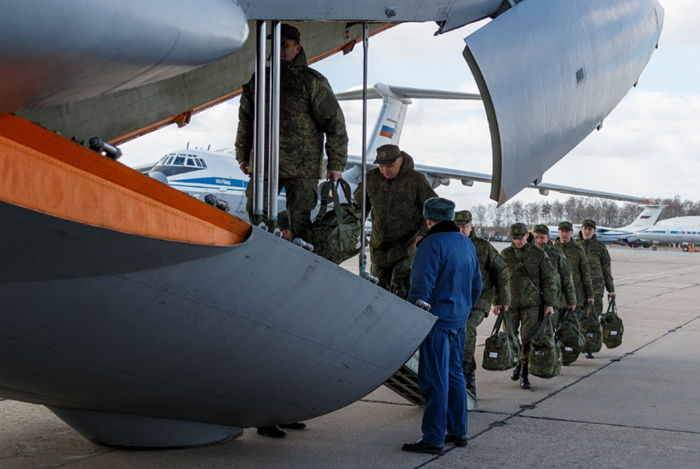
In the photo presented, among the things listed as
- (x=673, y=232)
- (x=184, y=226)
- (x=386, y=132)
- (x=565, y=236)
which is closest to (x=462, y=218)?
(x=565, y=236)

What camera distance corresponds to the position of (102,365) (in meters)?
3.96

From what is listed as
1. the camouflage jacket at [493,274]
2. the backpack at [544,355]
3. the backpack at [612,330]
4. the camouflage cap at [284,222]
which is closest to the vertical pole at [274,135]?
the camouflage cap at [284,222]

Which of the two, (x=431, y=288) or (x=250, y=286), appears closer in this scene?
(x=250, y=286)

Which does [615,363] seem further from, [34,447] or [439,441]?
[34,447]

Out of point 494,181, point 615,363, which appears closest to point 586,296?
point 615,363

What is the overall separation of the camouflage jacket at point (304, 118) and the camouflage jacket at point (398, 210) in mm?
1082

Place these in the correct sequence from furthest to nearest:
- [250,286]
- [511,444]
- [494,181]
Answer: [511,444]
[494,181]
[250,286]

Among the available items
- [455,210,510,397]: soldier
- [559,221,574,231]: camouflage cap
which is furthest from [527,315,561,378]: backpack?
[559,221,574,231]: camouflage cap

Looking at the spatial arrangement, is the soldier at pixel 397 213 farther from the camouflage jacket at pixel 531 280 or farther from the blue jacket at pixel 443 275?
the camouflage jacket at pixel 531 280

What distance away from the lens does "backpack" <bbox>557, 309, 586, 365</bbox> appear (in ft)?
28.8

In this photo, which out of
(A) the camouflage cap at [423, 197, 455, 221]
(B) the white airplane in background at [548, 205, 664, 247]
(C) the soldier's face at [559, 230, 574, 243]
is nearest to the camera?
(A) the camouflage cap at [423, 197, 455, 221]

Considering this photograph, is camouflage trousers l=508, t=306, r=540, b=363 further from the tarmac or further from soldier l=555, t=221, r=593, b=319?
soldier l=555, t=221, r=593, b=319

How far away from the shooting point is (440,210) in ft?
17.8

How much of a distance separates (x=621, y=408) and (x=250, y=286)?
4218mm
